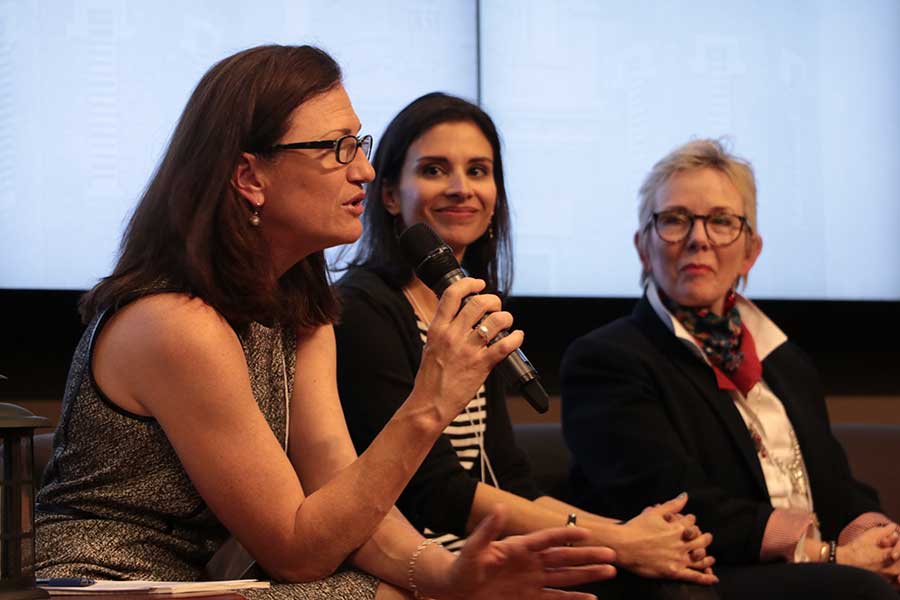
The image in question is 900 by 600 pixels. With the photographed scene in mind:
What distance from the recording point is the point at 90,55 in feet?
8.75

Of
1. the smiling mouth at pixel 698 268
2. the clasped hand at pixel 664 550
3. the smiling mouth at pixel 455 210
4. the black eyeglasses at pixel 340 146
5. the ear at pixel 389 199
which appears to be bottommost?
the clasped hand at pixel 664 550

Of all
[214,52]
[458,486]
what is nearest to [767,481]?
[458,486]

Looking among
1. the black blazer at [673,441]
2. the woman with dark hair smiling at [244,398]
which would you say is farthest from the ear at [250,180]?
the black blazer at [673,441]

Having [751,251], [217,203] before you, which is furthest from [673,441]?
[217,203]

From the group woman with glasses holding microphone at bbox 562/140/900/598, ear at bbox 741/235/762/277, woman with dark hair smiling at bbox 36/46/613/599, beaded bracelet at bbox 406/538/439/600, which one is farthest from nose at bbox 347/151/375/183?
ear at bbox 741/235/762/277

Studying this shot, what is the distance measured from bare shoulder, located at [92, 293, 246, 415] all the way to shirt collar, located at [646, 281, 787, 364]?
1.27m

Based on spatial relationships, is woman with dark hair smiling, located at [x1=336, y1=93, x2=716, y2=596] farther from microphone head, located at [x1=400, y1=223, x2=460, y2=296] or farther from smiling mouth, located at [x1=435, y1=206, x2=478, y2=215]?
microphone head, located at [x1=400, y1=223, x2=460, y2=296]

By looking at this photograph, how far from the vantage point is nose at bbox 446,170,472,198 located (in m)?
2.32

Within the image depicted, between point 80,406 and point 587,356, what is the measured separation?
1.26 metres

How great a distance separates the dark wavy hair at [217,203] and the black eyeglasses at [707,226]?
45.7 inches

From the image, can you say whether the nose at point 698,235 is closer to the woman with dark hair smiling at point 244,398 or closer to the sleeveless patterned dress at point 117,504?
the woman with dark hair smiling at point 244,398

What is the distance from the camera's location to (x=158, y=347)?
1.52m

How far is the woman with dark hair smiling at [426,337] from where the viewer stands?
2092 millimetres

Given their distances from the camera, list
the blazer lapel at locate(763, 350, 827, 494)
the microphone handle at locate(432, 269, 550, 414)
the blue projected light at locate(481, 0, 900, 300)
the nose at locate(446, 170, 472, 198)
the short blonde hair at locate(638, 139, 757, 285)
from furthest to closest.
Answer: the blue projected light at locate(481, 0, 900, 300) < the short blonde hair at locate(638, 139, 757, 285) < the blazer lapel at locate(763, 350, 827, 494) < the nose at locate(446, 170, 472, 198) < the microphone handle at locate(432, 269, 550, 414)
